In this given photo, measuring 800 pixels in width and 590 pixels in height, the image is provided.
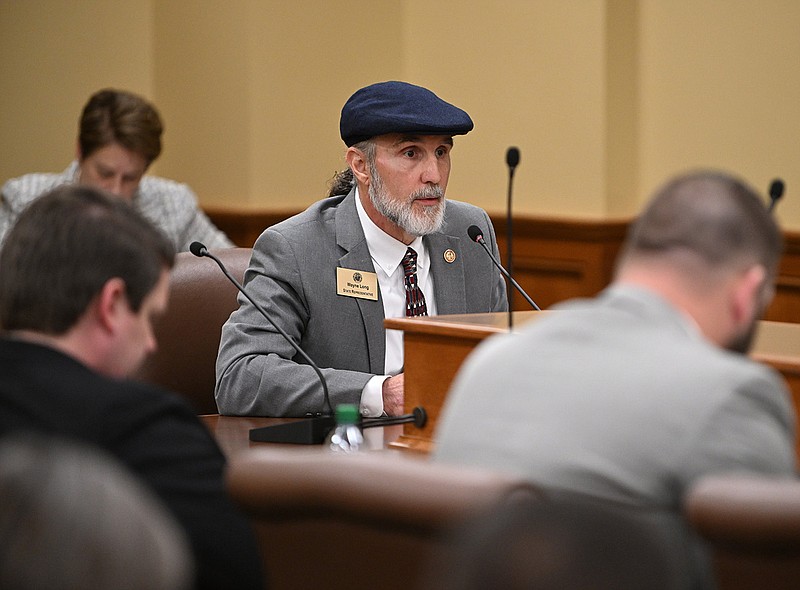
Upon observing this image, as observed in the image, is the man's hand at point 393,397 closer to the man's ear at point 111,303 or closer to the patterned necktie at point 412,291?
the patterned necktie at point 412,291

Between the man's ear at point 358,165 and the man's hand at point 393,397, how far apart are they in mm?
694

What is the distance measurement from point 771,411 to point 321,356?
1.69 metres

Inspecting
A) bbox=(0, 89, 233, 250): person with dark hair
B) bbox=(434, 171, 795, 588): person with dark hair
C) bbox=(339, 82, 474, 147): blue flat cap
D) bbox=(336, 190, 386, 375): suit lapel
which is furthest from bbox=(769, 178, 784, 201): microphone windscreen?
bbox=(0, 89, 233, 250): person with dark hair

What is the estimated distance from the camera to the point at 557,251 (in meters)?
5.43

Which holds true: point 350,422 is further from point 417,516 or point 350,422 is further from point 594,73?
point 594,73

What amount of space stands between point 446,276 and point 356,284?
24 cm

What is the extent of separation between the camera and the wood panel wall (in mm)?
5262

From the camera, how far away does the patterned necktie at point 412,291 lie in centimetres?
299

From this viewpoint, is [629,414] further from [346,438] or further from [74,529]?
[346,438]

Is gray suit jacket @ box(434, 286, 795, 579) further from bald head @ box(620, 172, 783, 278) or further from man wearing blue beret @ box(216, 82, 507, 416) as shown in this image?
man wearing blue beret @ box(216, 82, 507, 416)

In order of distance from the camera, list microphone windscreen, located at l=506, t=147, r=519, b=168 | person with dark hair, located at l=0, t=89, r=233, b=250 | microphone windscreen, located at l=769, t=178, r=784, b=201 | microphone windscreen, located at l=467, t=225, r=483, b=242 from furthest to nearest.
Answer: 1. person with dark hair, located at l=0, t=89, r=233, b=250
2. microphone windscreen, located at l=467, t=225, r=483, b=242
3. microphone windscreen, located at l=769, t=178, r=784, b=201
4. microphone windscreen, located at l=506, t=147, r=519, b=168

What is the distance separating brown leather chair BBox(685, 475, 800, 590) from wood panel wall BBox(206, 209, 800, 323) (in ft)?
13.2

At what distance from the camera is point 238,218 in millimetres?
5797

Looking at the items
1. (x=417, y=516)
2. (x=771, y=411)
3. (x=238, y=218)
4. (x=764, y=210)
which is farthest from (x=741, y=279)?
(x=238, y=218)
